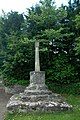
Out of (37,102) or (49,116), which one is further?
(37,102)

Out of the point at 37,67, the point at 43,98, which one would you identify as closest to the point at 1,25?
the point at 37,67

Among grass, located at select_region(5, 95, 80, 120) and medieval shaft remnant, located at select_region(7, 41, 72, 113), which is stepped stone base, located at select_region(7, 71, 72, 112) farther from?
grass, located at select_region(5, 95, 80, 120)

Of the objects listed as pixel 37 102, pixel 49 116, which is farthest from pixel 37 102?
pixel 49 116

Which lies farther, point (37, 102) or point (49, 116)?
point (37, 102)

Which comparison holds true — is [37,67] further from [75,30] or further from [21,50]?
[75,30]

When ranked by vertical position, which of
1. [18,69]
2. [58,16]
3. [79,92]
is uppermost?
[58,16]

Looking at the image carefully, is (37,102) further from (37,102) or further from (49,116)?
(49,116)

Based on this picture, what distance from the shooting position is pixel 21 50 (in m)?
33.0

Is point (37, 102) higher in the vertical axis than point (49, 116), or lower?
higher

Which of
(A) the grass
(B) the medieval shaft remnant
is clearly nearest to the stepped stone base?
(B) the medieval shaft remnant

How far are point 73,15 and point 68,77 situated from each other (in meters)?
7.30

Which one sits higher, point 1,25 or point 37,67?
point 1,25

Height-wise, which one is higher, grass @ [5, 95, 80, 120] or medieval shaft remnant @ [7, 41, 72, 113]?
medieval shaft remnant @ [7, 41, 72, 113]

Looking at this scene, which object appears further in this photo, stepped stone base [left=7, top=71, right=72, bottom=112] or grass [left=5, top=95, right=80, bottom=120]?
stepped stone base [left=7, top=71, right=72, bottom=112]
